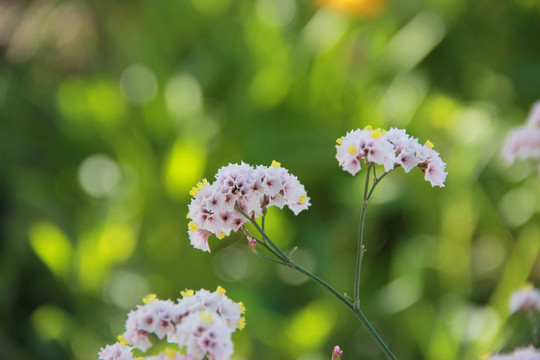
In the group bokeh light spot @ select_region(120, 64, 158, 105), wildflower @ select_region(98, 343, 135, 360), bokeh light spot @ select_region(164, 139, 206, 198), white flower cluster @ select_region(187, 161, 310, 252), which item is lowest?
wildflower @ select_region(98, 343, 135, 360)

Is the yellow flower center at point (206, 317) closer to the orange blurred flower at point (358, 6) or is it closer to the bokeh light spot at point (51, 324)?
the bokeh light spot at point (51, 324)

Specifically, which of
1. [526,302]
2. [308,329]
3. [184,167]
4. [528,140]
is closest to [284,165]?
[184,167]

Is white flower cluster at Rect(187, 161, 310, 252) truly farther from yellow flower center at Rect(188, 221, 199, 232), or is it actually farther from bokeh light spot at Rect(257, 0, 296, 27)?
bokeh light spot at Rect(257, 0, 296, 27)

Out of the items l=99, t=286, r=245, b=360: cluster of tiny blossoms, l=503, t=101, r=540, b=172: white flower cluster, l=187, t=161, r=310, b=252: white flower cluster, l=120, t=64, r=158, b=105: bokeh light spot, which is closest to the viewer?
l=99, t=286, r=245, b=360: cluster of tiny blossoms

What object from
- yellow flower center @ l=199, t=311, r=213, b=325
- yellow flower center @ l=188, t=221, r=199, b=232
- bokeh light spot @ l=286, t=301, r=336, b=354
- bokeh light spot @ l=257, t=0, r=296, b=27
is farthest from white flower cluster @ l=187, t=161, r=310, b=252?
bokeh light spot @ l=257, t=0, r=296, b=27

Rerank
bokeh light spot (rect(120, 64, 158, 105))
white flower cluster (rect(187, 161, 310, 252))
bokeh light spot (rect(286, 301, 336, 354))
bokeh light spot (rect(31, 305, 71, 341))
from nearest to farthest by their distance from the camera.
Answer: white flower cluster (rect(187, 161, 310, 252))
bokeh light spot (rect(286, 301, 336, 354))
bokeh light spot (rect(31, 305, 71, 341))
bokeh light spot (rect(120, 64, 158, 105))

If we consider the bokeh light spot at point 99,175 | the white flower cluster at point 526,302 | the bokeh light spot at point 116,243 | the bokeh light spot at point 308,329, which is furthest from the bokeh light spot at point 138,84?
the white flower cluster at point 526,302

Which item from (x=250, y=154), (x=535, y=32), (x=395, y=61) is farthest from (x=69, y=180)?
(x=535, y=32)
